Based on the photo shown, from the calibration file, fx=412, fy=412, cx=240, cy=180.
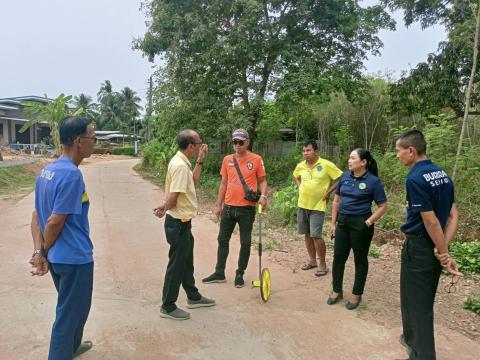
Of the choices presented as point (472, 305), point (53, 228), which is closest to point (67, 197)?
point (53, 228)

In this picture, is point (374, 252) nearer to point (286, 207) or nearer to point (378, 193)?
point (378, 193)

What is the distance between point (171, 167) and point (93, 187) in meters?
12.9

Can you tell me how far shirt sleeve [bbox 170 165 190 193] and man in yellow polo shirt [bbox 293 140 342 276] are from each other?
1886 mm

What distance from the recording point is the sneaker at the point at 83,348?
3.25m

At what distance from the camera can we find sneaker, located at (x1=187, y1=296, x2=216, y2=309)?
13.9ft

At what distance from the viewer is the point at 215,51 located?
12.6 m

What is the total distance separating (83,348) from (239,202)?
2234 mm

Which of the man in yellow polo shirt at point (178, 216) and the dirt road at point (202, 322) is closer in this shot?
the dirt road at point (202, 322)

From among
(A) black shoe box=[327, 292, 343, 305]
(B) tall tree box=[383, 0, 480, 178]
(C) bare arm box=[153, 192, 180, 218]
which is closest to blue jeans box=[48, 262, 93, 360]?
(C) bare arm box=[153, 192, 180, 218]

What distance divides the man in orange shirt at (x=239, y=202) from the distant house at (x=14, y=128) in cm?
3850

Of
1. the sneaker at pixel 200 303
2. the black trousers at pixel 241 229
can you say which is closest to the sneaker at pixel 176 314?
the sneaker at pixel 200 303

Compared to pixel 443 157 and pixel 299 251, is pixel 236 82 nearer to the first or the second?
pixel 443 157

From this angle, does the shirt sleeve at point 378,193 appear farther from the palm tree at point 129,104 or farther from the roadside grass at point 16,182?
the palm tree at point 129,104

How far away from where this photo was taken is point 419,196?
2941mm
